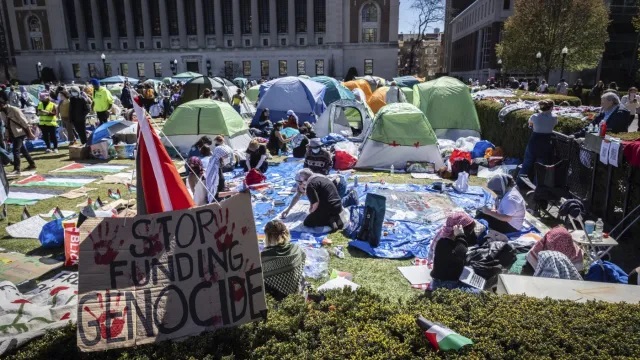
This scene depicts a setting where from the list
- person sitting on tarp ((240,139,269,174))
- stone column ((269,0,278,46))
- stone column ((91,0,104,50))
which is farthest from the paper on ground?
stone column ((91,0,104,50))

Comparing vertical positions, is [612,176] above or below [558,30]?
below

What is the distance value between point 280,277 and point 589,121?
7926mm

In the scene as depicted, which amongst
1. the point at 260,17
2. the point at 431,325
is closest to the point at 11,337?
the point at 431,325

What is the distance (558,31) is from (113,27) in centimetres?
5346

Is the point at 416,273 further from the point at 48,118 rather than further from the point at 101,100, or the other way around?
the point at 101,100

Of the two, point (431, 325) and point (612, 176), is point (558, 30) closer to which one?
point (612, 176)

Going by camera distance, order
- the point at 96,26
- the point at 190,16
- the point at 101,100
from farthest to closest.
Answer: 1. the point at 96,26
2. the point at 190,16
3. the point at 101,100

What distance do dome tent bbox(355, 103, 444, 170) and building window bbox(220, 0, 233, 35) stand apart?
52.8 m

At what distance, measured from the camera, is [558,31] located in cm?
3050

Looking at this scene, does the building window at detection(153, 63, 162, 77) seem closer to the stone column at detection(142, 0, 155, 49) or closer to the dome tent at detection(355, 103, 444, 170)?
the stone column at detection(142, 0, 155, 49)

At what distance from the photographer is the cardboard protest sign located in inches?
122

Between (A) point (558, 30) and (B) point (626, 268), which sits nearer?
(B) point (626, 268)

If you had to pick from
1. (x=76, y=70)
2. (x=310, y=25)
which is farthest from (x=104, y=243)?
(x=76, y=70)

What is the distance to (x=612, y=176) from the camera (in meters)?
6.72
